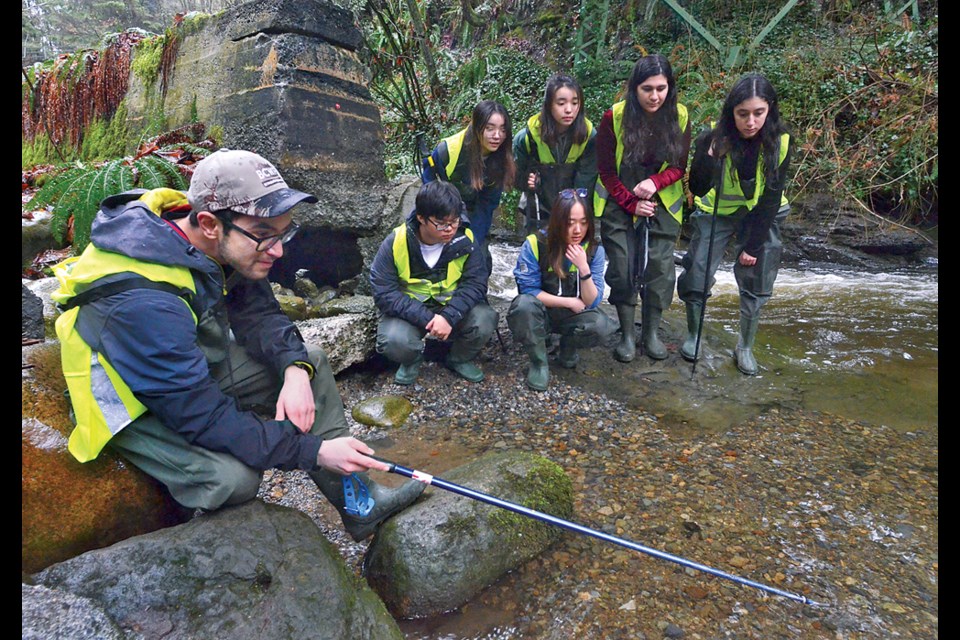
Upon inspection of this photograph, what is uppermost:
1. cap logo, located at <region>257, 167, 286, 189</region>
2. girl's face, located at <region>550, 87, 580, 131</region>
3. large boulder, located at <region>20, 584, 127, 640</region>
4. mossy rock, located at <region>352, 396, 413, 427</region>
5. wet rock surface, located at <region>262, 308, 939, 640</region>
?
girl's face, located at <region>550, 87, 580, 131</region>

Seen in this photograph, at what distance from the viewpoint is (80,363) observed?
1.85 meters

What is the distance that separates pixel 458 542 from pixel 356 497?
19.2 inches

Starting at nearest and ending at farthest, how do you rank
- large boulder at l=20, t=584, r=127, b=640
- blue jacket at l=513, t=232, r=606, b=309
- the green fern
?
large boulder at l=20, t=584, r=127, b=640 → the green fern → blue jacket at l=513, t=232, r=606, b=309

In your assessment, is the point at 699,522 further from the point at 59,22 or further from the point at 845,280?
the point at 59,22

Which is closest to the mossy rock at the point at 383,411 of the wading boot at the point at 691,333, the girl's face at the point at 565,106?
the wading boot at the point at 691,333

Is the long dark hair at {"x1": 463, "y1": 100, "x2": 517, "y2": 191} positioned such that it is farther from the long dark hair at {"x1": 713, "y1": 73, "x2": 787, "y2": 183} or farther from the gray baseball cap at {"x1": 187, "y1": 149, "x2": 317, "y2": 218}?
the gray baseball cap at {"x1": 187, "y1": 149, "x2": 317, "y2": 218}

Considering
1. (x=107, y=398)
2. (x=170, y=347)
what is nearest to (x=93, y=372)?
(x=107, y=398)

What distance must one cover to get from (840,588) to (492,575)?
1471mm

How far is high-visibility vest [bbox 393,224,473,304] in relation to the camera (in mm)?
4250

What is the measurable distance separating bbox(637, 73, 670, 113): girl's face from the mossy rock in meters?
2.96

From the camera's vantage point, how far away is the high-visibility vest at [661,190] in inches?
174

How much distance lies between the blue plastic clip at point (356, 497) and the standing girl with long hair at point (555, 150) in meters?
3.10

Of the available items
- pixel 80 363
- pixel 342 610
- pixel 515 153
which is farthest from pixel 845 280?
pixel 80 363

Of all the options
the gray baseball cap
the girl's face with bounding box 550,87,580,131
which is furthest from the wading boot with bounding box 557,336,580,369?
the gray baseball cap
